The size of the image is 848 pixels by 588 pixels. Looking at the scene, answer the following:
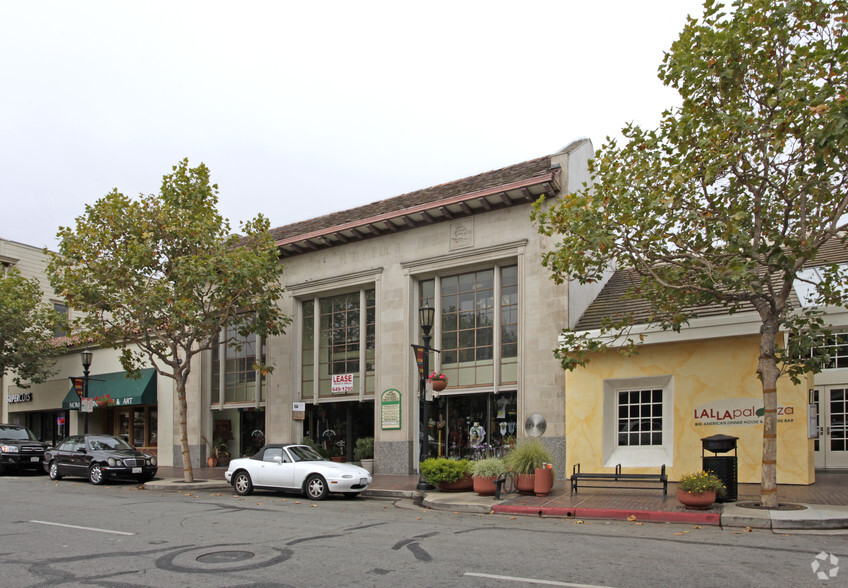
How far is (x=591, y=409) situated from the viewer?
18.3 metres

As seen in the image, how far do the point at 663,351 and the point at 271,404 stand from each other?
44.4 ft

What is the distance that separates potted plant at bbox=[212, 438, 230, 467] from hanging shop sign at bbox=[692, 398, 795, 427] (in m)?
17.1

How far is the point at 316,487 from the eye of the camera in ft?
54.1

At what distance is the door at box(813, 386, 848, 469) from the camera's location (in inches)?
742

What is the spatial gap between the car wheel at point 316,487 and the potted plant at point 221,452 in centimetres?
1115

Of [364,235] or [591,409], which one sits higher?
[364,235]

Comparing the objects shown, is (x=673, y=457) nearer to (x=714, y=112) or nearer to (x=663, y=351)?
(x=663, y=351)

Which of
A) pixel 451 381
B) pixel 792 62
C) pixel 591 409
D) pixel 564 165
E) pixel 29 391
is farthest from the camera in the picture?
pixel 29 391

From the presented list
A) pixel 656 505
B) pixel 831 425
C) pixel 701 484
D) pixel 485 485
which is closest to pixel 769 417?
pixel 701 484

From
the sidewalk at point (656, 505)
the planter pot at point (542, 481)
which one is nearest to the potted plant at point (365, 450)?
the sidewalk at point (656, 505)

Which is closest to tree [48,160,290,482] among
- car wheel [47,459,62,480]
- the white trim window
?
car wheel [47,459,62,480]

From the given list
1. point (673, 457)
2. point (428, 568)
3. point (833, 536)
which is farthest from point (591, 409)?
point (428, 568)

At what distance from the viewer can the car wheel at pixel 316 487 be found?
16416mm

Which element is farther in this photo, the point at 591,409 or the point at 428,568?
the point at 591,409
